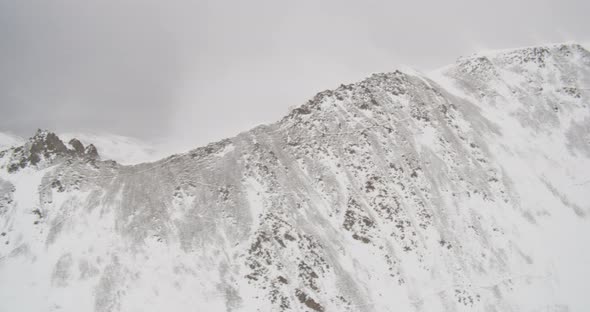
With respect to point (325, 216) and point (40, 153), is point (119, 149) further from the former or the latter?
point (325, 216)

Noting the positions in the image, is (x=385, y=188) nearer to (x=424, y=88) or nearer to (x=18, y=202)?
(x=424, y=88)

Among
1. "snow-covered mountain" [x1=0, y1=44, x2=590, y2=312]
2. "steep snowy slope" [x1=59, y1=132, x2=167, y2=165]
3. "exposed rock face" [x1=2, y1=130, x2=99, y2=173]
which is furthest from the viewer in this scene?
"steep snowy slope" [x1=59, y1=132, x2=167, y2=165]

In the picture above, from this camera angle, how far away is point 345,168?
4638 centimetres

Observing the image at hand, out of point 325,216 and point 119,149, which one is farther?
point 119,149

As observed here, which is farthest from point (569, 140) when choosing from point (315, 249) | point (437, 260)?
point (315, 249)

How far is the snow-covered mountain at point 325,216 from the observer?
34.7 meters

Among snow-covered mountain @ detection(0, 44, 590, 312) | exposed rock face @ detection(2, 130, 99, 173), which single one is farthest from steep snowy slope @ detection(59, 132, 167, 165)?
snow-covered mountain @ detection(0, 44, 590, 312)

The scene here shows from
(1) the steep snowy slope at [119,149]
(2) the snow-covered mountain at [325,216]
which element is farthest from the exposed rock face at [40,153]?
(1) the steep snowy slope at [119,149]

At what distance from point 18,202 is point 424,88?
48597 millimetres

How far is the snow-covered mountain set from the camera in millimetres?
34656

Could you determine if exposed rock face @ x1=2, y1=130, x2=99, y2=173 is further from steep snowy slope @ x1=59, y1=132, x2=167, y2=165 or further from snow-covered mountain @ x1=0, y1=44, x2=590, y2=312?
steep snowy slope @ x1=59, y1=132, x2=167, y2=165

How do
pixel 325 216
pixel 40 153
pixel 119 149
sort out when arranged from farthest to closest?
pixel 119 149, pixel 40 153, pixel 325 216

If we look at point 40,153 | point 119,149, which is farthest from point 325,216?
point 119,149

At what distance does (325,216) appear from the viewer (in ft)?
139
